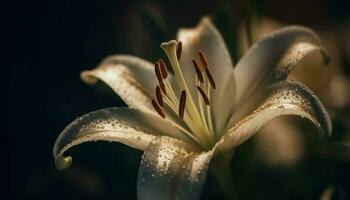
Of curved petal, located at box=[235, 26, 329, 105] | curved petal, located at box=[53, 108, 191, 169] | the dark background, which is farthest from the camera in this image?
the dark background

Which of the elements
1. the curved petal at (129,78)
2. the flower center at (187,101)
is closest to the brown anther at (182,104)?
the flower center at (187,101)

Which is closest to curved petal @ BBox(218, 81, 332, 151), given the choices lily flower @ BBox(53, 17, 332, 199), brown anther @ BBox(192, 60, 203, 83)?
lily flower @ BBox(53, 17, 332, 199)

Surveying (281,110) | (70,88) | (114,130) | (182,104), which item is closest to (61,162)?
(114,130)

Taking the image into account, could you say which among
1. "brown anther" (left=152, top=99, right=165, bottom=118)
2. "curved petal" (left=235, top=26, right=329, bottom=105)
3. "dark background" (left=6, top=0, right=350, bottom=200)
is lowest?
"dark background" (left=6, top=0, right=350, bottom=200)

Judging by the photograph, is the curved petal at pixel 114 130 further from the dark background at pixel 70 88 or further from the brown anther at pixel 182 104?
the dark background at pixel 70 88

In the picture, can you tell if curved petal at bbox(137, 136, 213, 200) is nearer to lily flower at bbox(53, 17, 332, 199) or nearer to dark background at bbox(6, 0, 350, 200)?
lily flower at bbox(53, 17, 332, 199)

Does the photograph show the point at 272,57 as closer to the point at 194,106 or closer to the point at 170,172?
the point at 194,106
